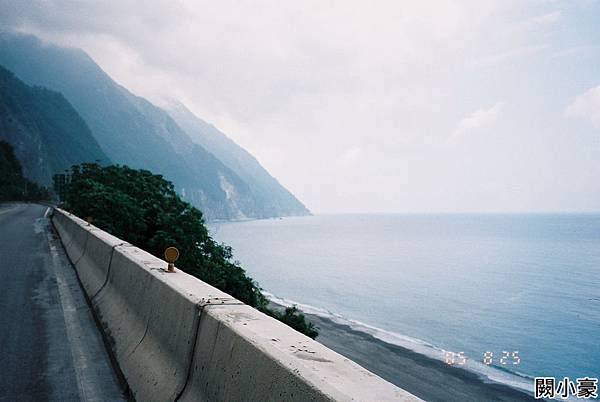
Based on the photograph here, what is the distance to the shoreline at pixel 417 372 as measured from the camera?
24.9 m

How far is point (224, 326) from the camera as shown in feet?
8.92

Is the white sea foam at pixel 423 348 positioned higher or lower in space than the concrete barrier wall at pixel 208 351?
lower

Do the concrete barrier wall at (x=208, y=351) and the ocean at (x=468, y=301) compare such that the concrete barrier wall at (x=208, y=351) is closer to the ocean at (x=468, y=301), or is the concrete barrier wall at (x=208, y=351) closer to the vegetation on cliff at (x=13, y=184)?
the ocean at (x=468, y=301)

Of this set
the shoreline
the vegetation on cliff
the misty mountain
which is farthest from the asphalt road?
the misty mountain

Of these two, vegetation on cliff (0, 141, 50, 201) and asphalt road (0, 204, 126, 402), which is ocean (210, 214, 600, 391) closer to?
asphalt road (0, 204, 126, 402)

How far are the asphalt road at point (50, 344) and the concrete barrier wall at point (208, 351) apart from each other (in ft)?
0.80

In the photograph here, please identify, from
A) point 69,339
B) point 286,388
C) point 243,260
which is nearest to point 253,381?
point 286,388

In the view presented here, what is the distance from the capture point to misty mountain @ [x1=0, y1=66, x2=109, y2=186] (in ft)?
387

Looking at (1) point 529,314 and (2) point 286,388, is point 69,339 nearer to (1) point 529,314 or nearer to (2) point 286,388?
(2) point 286,388

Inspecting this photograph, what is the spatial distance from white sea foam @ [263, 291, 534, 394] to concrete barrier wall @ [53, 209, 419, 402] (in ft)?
92.0

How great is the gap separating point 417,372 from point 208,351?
2832 cm

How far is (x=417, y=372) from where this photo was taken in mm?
28078

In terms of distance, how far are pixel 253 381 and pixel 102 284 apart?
17.5ft

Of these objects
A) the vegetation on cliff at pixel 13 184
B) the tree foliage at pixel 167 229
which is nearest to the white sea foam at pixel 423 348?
the tree foliage at pixel 167 229
